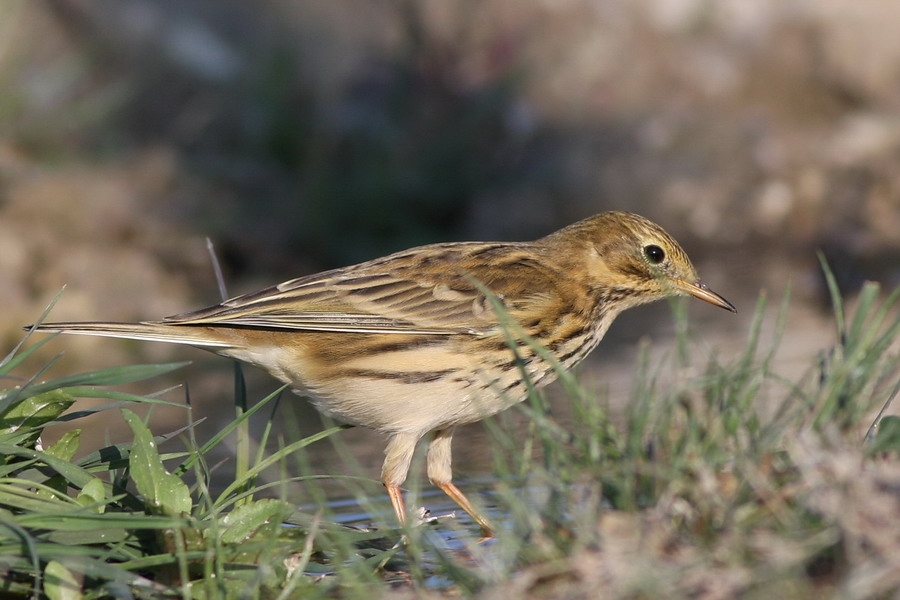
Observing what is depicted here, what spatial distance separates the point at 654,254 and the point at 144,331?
225cm

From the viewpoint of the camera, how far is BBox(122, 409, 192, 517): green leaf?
3.89 m

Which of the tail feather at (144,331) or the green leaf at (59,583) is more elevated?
the tail feather at (144,331)

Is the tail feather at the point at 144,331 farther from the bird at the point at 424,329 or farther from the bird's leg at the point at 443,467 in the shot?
the bird's leg at the point at 443,467

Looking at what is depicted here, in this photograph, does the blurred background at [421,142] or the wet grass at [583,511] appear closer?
the wet grass at [583,511]

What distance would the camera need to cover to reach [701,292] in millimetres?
5777

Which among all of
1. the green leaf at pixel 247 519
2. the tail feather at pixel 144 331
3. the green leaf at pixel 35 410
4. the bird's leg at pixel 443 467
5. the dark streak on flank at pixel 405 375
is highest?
the tail feather at pixel 144 331

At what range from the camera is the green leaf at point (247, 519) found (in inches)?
156

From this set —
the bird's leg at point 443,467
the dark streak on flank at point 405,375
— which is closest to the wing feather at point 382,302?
the dark streak on flank at point 405,375

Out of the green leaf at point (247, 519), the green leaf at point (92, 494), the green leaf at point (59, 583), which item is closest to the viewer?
the green leaf at point (59, 583)

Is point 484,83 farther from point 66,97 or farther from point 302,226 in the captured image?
point 66,97

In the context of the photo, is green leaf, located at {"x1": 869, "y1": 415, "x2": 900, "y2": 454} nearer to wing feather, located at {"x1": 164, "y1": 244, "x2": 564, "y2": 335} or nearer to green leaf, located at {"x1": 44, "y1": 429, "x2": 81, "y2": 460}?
wing feather, located at {"x1": 164, "y1": 244, "x2": 564, "y2": 335}

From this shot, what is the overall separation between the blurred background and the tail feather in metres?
2.34

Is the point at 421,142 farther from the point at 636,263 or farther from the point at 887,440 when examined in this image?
the point at 887,440

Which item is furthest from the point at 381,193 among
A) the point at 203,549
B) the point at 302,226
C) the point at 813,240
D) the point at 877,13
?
the point at 203,549
